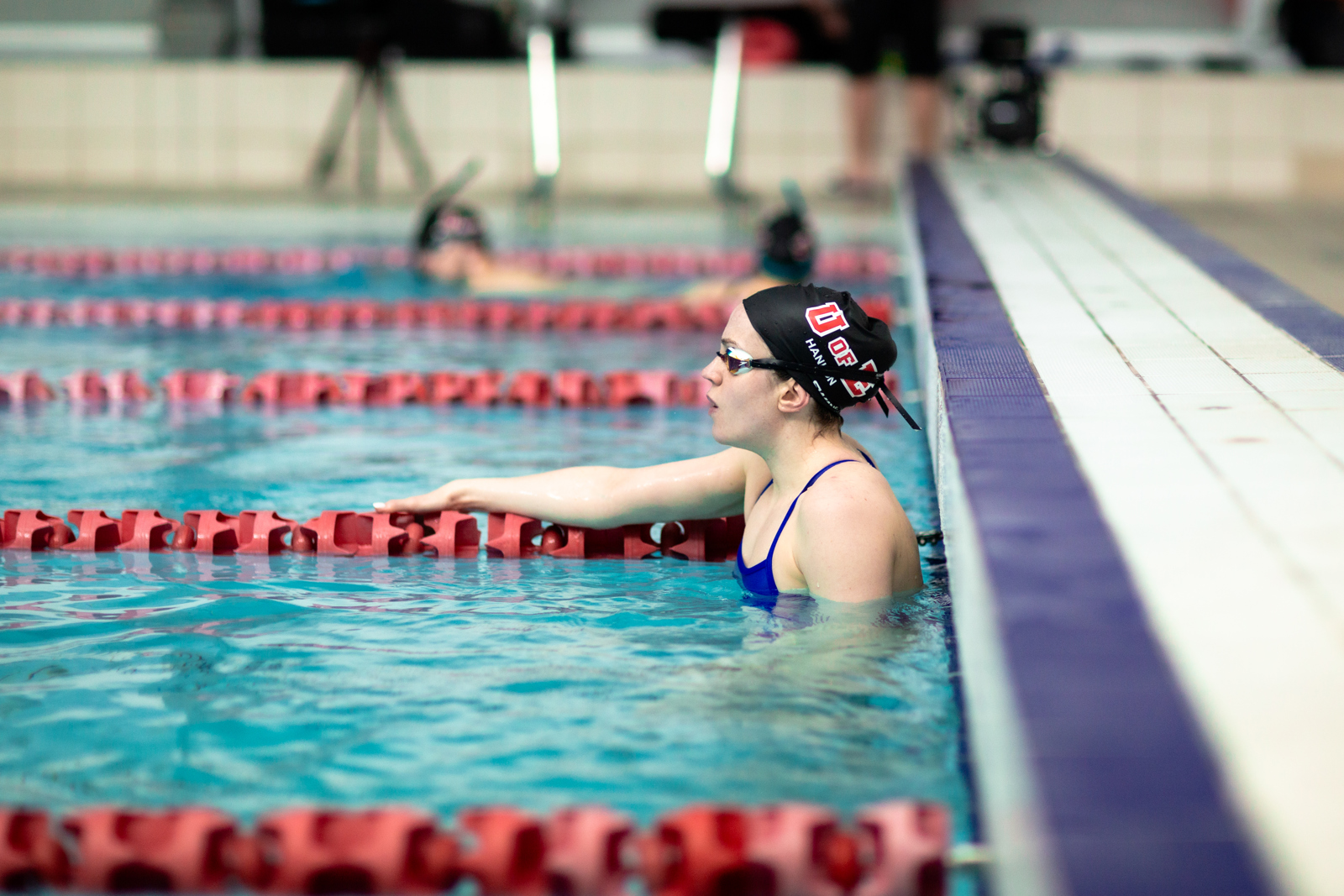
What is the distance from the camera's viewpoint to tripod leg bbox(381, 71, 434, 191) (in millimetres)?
12672

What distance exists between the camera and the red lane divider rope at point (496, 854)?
70.2 inches

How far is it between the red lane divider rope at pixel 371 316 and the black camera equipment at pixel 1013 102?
156 inches

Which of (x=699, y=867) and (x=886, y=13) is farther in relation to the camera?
(x=886, y=13)

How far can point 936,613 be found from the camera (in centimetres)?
295

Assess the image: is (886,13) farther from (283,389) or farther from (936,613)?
(936,613)

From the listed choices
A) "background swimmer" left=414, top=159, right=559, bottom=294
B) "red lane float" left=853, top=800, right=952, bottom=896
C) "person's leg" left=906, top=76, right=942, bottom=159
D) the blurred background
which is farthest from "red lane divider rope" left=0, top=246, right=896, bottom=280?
"red lane float" left=853, top=800, right=952, bottom=896

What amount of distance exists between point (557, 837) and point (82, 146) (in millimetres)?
13345

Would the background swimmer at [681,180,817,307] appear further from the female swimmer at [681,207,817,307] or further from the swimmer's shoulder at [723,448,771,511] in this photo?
the swimmer's shoulder at [723,448,771,511]

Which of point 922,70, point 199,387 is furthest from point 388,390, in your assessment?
point 922,70

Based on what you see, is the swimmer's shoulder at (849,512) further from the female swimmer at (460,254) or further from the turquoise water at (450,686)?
the female swimmer at (460,254)

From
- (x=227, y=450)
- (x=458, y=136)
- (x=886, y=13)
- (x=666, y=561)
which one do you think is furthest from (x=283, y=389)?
(x=458, y=136)

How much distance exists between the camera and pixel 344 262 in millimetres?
9070

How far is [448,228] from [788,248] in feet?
6.90

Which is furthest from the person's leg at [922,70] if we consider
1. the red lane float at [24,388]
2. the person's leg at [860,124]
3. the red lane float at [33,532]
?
the red lane float at [33,532]
